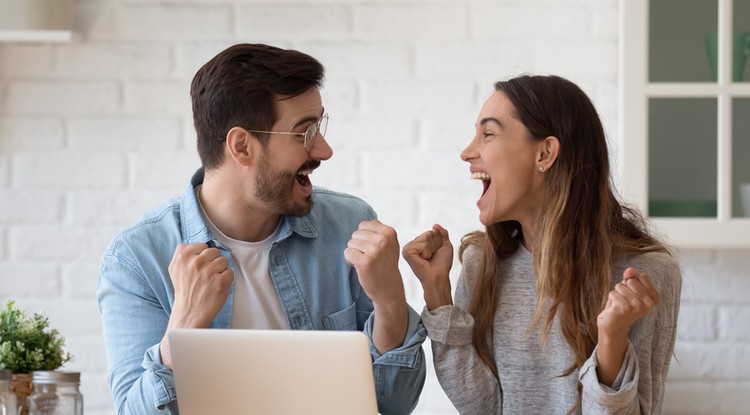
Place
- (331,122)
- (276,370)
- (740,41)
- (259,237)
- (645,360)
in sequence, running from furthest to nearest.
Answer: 1. (331,122)
2. (740,41)
3. (259,237)
4. (645,360)
5. (276,370)

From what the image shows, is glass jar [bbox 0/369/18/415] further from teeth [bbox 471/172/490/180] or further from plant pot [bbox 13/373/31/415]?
teeth [bbox 471/172/490/180]

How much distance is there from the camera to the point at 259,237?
186 cm

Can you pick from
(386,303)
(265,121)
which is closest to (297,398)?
(386,303)

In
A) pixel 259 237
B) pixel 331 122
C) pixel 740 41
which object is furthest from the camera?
pixel 331 122

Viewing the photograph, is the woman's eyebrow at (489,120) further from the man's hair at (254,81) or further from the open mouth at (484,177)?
the man's hair at (254,81)

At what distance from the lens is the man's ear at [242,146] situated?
181 cm

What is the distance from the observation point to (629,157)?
6.95 feet

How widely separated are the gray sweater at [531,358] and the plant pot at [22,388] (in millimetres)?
637

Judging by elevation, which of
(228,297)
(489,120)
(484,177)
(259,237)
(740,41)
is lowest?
(228,297)

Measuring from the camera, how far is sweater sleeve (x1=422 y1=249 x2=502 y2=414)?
1685mm

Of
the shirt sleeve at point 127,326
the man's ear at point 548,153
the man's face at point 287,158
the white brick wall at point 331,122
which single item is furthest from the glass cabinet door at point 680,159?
the shirt sleeve at point 127,326

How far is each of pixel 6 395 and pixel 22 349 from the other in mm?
159

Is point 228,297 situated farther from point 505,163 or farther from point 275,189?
point 505,163

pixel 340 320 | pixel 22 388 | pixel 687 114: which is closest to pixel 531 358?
pixel 340 320
